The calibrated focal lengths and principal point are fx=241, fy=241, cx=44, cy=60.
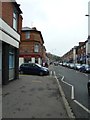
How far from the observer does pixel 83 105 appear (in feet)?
32.3

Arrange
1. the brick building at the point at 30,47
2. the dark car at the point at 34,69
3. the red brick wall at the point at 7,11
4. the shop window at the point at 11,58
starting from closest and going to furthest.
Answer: the red brick wall at the point at 7,11
the shop window at the point at 11,58
the dark car at the point at 34,69
the brick building at the point at 30,47

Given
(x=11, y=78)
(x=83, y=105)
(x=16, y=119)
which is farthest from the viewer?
(x=11, y=78)

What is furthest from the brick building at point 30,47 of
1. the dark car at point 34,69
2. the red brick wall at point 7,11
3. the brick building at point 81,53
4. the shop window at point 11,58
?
the red brick wall at point 7,11

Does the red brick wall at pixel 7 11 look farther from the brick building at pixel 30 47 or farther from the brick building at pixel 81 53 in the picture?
the brick building at pixel 81 53

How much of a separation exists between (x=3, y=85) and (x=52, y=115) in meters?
8.59

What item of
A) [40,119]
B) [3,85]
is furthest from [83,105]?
[3,85]

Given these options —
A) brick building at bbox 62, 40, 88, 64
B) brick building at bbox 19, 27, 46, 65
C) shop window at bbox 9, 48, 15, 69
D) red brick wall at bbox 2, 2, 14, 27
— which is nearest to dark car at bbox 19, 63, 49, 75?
shop window at bbox 9, 48, 15, 69

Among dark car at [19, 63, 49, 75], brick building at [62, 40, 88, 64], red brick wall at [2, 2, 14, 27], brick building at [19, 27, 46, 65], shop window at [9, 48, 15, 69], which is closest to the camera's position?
red brick wall at [2, 2, 14, 27]

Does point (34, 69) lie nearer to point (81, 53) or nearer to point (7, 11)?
point (7, 11)

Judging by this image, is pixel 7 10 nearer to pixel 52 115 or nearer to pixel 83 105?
pixel 83 105

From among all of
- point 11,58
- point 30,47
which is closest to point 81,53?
point 30,47

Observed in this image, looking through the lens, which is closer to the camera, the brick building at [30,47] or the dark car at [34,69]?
the dark car at [34,69]

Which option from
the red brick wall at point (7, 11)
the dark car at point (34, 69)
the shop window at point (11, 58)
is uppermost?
the red brick wall at point (7, 11)

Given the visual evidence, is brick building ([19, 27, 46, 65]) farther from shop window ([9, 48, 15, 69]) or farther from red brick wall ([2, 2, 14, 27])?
red brick wall ([2, 2, 14, 27])
